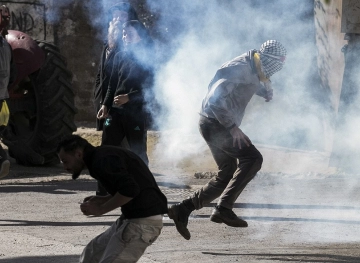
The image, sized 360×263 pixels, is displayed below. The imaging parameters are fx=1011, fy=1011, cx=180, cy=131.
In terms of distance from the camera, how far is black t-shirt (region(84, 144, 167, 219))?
17.6 feet

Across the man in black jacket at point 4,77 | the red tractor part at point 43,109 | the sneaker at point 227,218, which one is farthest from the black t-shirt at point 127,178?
the red tractor part at point 43,109

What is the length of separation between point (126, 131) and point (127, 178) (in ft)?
11.3

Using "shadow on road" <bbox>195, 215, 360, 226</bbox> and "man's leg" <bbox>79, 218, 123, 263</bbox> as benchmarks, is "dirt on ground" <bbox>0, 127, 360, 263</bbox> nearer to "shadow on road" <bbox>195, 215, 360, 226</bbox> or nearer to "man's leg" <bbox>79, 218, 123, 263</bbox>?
"shadow on road" <bbox>195, 215, 360, 226</bbox>

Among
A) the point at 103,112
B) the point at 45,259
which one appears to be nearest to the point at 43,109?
the point at 103,112

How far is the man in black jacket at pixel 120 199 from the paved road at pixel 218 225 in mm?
1354

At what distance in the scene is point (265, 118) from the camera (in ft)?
43.9

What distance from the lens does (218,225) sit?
8.41m

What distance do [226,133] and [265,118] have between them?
227 inches

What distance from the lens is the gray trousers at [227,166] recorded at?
7625 millimetres

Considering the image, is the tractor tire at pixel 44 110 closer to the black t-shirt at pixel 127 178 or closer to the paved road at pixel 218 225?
the paved road at pixel 218 225

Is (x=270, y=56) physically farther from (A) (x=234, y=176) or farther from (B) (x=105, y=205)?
(B) (x=105, y=205)

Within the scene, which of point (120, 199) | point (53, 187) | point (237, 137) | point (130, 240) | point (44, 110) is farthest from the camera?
point (44, 110)

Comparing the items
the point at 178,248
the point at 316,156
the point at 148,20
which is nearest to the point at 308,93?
the point at 316,156

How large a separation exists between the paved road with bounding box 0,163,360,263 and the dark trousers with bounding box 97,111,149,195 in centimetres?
65
